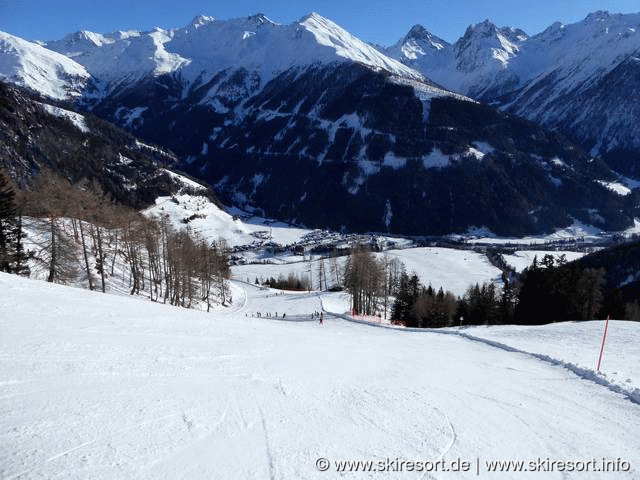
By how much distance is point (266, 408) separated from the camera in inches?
373

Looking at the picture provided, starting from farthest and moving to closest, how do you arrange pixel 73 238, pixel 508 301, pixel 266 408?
pixel 508 301 → pixel 73 238 → pixel 266 408

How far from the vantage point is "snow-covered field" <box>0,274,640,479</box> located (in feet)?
23.1

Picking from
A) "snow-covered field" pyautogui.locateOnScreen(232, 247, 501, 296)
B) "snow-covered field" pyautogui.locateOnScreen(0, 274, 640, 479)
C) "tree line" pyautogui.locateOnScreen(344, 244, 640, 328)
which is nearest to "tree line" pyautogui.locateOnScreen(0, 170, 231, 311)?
"snow-covered field" pyautogui.locateOnScreen(0, 274, 640, 479)

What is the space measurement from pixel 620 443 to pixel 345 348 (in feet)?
38.4

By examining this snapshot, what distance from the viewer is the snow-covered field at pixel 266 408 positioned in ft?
23.1

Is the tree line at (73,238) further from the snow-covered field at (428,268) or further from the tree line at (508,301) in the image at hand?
the snow-covered field at (428,268)

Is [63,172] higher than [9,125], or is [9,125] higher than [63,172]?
[9,125]

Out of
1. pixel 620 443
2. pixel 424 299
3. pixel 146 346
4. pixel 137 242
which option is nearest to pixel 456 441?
pixel 620 443

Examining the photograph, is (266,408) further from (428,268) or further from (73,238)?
(428,268)

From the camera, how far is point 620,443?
905 cm

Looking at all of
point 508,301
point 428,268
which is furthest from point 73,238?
point 428,268

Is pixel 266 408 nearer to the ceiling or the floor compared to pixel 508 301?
nearer to the floor

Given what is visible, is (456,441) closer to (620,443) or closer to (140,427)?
(620,443)

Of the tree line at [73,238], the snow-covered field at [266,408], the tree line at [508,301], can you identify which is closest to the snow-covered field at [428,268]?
the tree line at [508,301]
